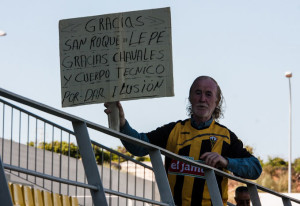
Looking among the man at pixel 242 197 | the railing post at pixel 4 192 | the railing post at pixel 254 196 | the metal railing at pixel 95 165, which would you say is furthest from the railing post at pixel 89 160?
the man at pixel 242 197

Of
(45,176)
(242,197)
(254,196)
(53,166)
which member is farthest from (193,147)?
(53,166)

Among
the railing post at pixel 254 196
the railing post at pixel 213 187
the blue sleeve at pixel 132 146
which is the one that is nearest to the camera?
the railing post at pixel 213 187

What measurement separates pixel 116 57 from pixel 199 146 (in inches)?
33.2

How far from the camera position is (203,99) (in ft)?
18.3

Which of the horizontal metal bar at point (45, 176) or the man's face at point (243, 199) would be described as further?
the man's face at point (243, 199)

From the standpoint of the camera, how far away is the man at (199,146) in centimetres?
542

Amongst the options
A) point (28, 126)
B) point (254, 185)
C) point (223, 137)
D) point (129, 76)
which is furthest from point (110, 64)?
point (28, 126)

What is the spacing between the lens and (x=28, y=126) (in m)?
8.66

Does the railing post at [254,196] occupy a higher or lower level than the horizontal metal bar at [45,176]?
lower

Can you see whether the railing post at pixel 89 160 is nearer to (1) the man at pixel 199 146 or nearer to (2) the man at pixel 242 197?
(1) the man at pixel 199 146

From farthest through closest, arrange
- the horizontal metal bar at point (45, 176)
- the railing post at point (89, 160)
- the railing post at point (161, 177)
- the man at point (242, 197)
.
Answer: the man at point (242, 197)
the railing post at point (161, 177)
the railing post at point (89, 160)
the horizontal metal bar at point (45, 176)

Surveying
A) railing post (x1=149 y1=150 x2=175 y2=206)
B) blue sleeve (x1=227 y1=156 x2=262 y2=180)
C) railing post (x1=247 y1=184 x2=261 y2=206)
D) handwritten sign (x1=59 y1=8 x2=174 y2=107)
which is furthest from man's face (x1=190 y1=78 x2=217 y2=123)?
railing post (x1=149 y1=150 x2=175 y2=206)

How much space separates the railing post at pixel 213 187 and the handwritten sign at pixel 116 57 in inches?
27.0

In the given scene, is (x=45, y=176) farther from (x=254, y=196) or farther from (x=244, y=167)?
(x=254, y=196)
